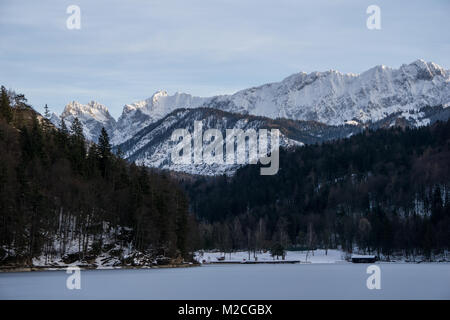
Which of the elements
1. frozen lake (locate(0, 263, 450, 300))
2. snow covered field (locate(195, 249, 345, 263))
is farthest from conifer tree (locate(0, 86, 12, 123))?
snow covered field (locate(195, 249, 345, 263))

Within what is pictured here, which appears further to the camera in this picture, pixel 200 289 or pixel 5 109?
pixel 5 109

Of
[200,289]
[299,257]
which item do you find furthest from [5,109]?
[299,257]

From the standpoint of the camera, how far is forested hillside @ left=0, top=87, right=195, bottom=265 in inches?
4033

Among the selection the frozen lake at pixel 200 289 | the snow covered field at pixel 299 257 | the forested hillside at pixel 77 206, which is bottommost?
the snow covered field at pixel 299 257

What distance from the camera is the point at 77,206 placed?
11294 cm

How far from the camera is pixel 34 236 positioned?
102 m

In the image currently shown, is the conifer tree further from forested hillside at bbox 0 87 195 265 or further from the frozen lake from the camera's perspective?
the frozen lake

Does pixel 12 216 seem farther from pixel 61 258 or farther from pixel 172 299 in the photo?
pixel 172 299

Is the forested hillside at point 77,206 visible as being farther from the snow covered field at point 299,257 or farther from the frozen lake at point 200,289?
the snow covered field at point 299,257

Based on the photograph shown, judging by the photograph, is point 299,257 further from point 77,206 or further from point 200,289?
point 200,289

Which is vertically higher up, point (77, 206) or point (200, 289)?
point (77, 206)

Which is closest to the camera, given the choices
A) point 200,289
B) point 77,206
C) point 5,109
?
point 200,289

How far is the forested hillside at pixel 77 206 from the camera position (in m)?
102

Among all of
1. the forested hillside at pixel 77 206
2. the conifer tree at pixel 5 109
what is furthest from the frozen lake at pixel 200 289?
the conifer tree at pixel 5 109
